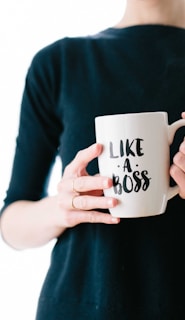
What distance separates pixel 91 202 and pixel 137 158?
10cm

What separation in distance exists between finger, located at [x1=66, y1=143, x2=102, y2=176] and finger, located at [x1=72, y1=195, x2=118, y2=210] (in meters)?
0.04

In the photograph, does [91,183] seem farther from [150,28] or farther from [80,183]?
[150,28]

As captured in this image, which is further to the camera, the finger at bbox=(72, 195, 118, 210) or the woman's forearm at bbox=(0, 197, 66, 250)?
the woman's forearm at bbox=(0, 197, 66, 250)

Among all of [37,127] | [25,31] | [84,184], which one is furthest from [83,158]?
[25,31]

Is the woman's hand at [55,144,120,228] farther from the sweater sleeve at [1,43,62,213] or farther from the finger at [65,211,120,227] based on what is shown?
the sweater sleeve at [1,43,62,213]

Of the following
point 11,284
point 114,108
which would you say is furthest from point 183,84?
point 11,284

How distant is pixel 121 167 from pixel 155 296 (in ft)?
0.78

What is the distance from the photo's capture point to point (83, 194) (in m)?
0.66

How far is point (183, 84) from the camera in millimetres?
761

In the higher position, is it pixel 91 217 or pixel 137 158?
pixel 137 158

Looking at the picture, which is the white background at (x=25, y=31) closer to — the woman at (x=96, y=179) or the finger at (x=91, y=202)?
the woman at (x=96, y=179)

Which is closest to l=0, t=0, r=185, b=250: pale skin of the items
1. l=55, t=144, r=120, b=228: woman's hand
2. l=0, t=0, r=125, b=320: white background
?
l=55, t=144, r=120, b=228: woman's hand

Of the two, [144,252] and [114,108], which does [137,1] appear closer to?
[114,108]

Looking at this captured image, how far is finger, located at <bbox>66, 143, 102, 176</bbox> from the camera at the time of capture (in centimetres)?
58
